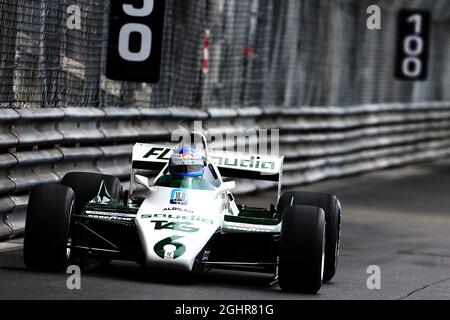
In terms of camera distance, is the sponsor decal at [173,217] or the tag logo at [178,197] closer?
the sponsor decal at [173,217]

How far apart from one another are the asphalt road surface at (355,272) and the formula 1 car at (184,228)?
159mm

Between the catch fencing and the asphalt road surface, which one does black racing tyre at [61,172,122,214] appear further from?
the catch fencing

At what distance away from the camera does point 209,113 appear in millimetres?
17828

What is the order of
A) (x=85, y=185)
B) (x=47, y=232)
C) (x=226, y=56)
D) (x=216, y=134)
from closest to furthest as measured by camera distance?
(x=47, y=232), (x=85, y=185), (x=216, y=134), (x=226, y=56)

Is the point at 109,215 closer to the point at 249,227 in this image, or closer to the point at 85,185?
the point at 85,185

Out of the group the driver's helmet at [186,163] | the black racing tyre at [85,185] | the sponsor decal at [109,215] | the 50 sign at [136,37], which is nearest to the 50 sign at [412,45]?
the 50 sign at [136,37]

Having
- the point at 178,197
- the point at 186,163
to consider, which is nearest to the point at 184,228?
the point at 178,197

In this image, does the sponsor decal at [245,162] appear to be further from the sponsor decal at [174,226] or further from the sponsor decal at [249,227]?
the sponsor decal at [174,226]

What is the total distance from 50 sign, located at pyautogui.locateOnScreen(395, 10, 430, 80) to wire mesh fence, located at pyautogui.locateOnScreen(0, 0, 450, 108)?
286mm

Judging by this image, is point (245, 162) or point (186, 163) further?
point (245, 162)

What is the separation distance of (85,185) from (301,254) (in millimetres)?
1994

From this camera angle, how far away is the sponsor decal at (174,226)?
30.8ft

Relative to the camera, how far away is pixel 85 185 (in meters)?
10.5

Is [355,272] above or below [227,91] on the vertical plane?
below
